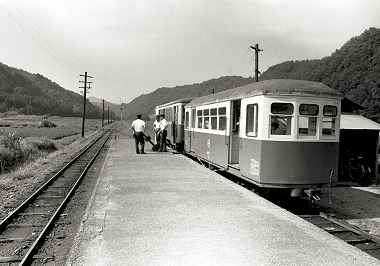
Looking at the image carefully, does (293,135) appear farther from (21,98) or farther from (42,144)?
(21,98)

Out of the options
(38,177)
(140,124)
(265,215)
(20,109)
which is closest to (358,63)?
(140,124)

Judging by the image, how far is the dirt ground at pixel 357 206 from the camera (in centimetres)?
1022

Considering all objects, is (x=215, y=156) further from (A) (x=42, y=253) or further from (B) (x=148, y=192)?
(A) (x=42, y=253)

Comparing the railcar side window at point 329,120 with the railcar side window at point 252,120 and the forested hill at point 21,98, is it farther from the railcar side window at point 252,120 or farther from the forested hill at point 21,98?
the forested hill at point 21,98

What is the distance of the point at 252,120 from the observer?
417 inches

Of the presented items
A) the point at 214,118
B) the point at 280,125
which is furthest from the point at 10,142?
the point at 280,125

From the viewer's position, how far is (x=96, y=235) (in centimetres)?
667

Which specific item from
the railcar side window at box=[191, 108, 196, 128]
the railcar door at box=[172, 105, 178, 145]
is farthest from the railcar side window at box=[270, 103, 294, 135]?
the railcar door at box=[172, 105, 178, 145]

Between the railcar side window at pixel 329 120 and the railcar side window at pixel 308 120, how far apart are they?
0.23 m

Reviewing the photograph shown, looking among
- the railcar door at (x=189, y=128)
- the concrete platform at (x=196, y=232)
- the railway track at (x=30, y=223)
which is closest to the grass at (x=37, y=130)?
the railcar door at (x=189, y=128)

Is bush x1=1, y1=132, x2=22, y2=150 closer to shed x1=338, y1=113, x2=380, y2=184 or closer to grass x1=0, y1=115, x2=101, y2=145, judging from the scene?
grass x1=0, y1=115, x2=101, y2=145

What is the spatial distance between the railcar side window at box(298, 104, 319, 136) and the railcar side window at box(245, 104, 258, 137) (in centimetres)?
102

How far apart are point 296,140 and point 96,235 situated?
5196 mm

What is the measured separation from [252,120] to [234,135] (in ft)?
5.53
